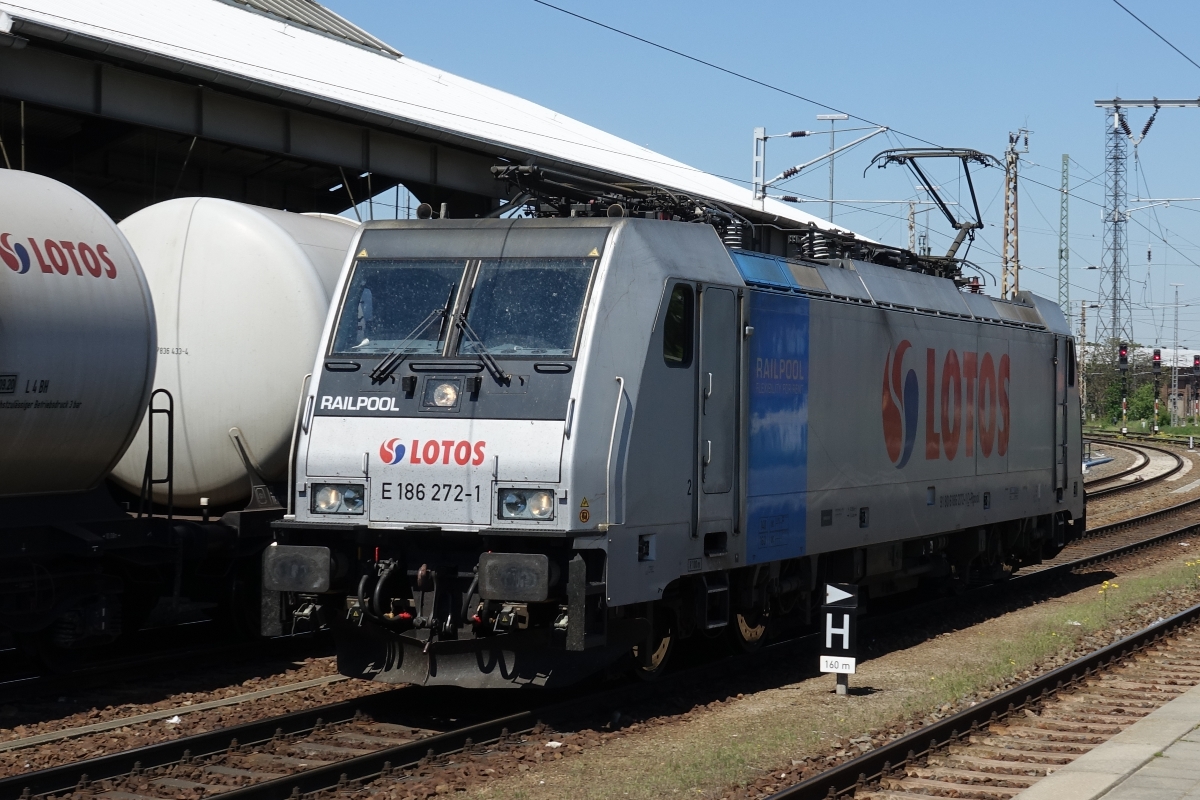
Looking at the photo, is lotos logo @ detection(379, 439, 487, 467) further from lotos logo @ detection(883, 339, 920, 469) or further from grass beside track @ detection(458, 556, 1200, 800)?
lotos logo @ detection(883, 339, 920, 469)

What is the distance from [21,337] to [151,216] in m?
2.96

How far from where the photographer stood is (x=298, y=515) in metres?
9.88

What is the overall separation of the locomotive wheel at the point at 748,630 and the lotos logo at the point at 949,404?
Result: 7.53 feet

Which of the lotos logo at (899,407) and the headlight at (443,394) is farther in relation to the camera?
the lotos logo at (899,407)

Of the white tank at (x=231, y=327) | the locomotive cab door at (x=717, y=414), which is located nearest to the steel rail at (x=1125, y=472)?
the locomotive cab door at (x=717, y=414)

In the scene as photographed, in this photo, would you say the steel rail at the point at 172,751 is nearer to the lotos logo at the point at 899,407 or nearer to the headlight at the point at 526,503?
the headlight at the point at 526,503

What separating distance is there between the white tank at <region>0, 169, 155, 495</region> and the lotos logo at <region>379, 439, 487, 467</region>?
2.86m

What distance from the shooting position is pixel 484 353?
32.0 ft

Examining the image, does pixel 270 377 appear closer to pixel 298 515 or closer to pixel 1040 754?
pixel 298 515

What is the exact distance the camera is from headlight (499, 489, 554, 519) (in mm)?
9180

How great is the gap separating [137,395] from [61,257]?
1.30 metres

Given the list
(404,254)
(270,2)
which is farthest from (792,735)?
(270,2)

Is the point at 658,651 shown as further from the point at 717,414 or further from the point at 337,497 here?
the point at 337,497

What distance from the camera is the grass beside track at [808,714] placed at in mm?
8312
